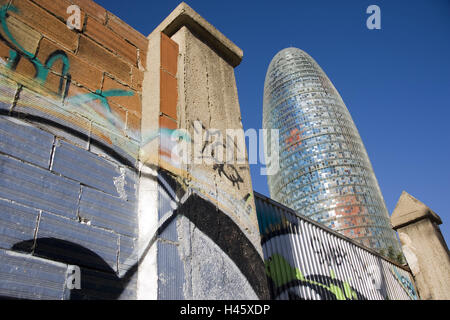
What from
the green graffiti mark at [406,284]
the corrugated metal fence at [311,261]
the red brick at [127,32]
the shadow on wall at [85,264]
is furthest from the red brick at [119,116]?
the green graffiti mark at [406,284]

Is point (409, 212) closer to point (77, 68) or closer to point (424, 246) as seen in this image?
point (424, 246)

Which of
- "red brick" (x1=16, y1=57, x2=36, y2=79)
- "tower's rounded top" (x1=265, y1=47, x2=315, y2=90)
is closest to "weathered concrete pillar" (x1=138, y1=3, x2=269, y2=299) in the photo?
"red brick" (x1=16, y1=57, x2=36, y2=79)

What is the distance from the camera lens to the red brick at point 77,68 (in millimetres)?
2014

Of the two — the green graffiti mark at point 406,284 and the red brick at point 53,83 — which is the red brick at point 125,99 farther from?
the green graffiti mark at point 406,284

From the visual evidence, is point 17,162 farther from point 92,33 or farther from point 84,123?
point 92,33

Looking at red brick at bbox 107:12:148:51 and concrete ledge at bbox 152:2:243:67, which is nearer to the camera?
red brick at bbox 107:12:148:51

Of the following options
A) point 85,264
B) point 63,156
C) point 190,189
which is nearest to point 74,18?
point 63,156

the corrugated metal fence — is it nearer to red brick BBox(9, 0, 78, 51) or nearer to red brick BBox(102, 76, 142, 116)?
red brick BBox(102, 76, 142, 116)

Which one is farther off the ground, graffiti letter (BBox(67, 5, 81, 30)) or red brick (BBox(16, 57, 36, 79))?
graffiti letter (BBox(67, 5, 81, 30))

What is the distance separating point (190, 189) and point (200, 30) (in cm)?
167

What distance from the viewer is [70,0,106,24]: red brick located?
2.34 metres

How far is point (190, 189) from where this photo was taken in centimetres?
226

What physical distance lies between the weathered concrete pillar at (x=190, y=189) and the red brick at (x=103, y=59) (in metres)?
0.19

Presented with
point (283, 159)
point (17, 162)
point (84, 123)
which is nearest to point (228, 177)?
point (84, 123)
